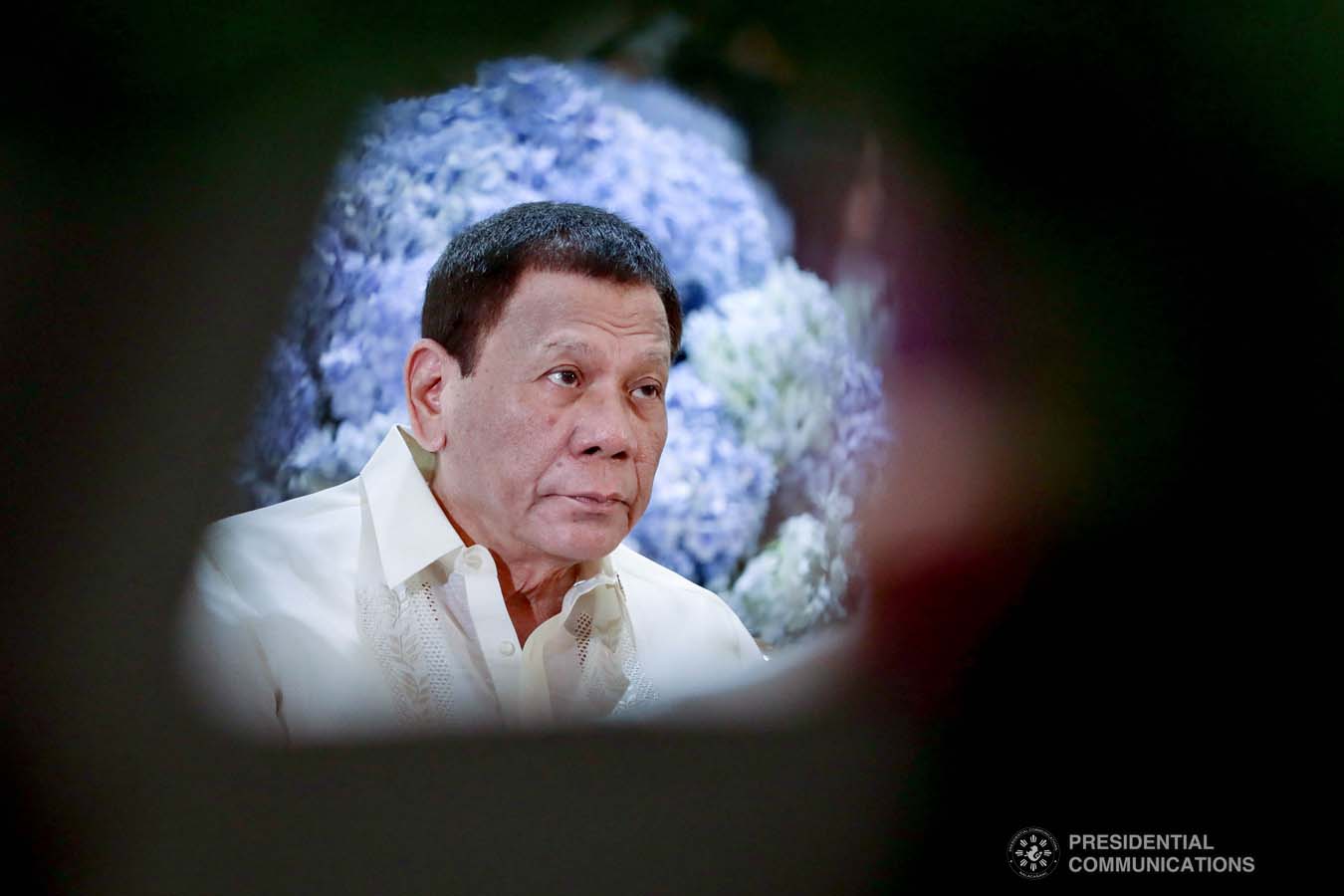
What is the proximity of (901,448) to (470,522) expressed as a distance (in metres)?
0.65

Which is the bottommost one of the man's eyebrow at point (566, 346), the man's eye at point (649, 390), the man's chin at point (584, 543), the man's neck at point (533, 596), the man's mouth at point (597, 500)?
the man's neck at point (533, 596)

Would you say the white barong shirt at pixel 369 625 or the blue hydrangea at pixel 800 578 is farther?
the blue hydrangea at pixel 800 578

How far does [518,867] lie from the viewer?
2.03m

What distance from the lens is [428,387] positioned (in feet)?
6.49

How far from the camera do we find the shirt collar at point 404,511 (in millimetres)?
1952

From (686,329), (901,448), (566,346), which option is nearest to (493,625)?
(566,346)

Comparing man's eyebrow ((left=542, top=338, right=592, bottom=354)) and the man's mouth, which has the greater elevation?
man's eyebrow ((left=542, top=338, right=592, bottom=354))

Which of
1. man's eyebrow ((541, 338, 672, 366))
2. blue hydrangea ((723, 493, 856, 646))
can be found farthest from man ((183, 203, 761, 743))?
blue hydrangea ((723, 493, 856, 646))

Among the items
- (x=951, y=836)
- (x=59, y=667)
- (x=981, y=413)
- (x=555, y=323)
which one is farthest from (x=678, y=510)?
(x=59, y=667)

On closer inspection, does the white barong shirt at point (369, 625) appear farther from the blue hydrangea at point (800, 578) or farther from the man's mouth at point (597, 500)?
the blue hydrangea at point (800, 578)

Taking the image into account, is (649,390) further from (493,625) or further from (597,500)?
(493,625)

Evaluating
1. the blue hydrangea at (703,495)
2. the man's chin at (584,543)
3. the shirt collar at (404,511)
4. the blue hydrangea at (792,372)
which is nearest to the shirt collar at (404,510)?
the shirt collar at (404,511)

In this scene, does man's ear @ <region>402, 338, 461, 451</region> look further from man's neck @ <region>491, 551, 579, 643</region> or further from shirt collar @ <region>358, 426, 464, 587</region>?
man's neck @ <region>491, 551, 579, 643</region>

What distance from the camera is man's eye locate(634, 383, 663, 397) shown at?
1995 mm
